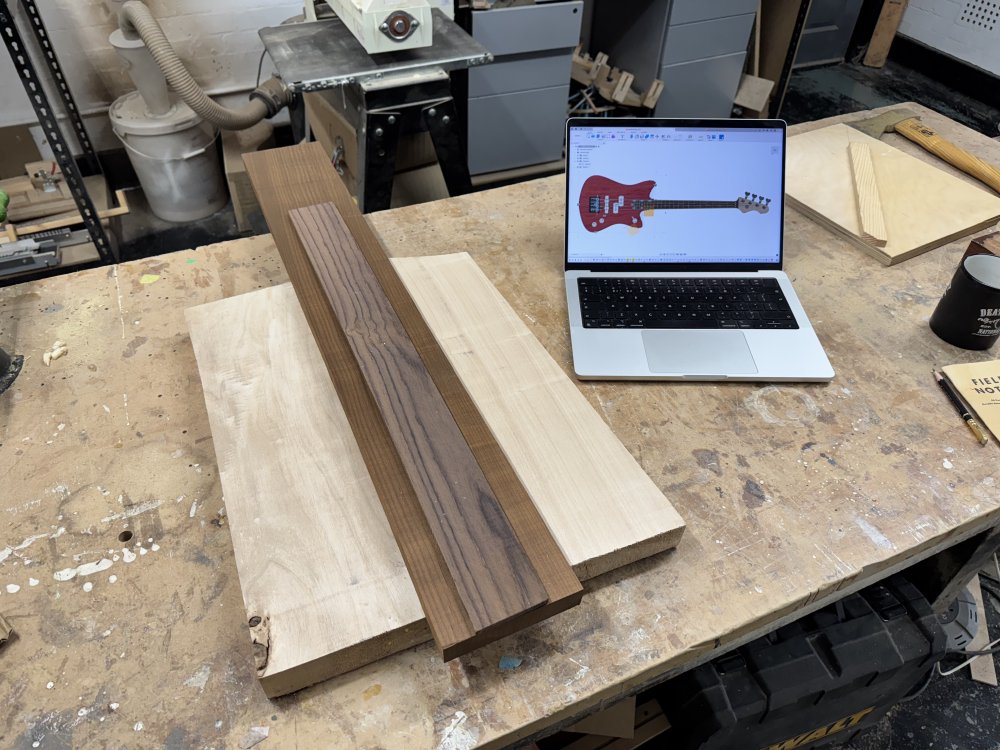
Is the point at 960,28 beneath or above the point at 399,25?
beneath

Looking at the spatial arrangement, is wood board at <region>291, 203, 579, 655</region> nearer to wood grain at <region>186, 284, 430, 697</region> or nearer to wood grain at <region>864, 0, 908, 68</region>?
wood grain at <region>186, 284, 430, 697</region>

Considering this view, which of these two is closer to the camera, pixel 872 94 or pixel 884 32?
pixel 872 94

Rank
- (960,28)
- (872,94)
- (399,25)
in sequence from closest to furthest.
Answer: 1. (399,25)
2. (960,28)
3. (872,94)

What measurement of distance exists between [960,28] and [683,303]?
11.5 ft

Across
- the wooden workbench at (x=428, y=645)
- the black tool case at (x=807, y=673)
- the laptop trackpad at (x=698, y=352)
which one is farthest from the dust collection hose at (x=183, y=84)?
the black tool case at (x=807, y=673)

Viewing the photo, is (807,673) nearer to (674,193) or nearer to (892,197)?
(674,193)

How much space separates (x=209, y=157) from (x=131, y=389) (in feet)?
6.09

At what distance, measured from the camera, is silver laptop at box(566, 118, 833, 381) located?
0.95 metres

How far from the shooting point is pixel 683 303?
101cm

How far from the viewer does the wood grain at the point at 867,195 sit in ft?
3.84

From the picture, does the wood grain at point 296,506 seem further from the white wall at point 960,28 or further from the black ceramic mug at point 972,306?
the white wall at point 960,28

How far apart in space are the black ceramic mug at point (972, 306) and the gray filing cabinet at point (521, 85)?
1693 mm

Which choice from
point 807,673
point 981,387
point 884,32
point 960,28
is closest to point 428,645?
point 807,673

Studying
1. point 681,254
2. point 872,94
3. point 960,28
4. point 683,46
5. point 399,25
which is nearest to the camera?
point 681,254
